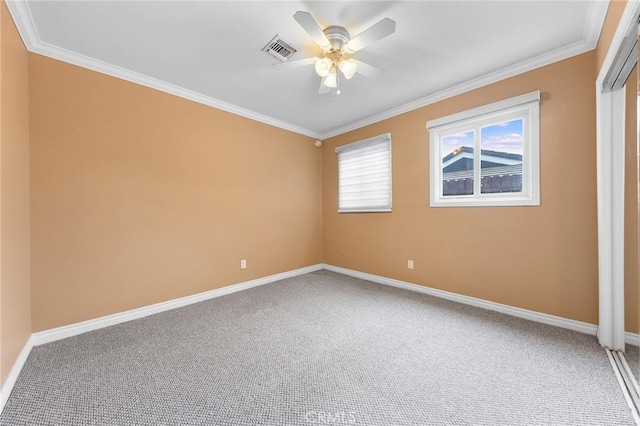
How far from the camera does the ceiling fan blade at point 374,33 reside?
5.14 feet

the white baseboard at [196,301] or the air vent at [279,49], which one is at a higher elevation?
the air vent at [279,49]

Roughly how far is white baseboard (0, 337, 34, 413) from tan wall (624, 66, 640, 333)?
4.11 metres

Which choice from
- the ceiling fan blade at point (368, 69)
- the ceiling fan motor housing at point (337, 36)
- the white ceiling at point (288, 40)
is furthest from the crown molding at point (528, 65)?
the ceiling fan motor housing at point (337, 36)

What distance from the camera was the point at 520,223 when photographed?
2408 mm

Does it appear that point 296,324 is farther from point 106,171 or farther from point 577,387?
point 106,171

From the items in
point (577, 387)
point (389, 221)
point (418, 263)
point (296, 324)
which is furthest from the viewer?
point (389, 221)

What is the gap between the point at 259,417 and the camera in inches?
50.3

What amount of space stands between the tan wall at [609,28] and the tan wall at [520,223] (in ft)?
0.59

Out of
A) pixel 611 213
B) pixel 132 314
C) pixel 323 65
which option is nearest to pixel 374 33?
pixel 323 65

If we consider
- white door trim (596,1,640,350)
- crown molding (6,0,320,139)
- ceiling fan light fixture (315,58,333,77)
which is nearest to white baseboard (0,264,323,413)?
crown molding (6,0,320,139)

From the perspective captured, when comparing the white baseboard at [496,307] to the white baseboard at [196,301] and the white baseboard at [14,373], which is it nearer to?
the white baseboard at [196,301]

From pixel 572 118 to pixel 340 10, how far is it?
2228 mm

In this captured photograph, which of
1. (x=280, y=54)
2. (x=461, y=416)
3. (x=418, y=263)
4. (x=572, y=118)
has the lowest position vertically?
(x=461, y=416)

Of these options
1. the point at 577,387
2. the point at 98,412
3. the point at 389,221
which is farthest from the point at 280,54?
the point at 577,387
